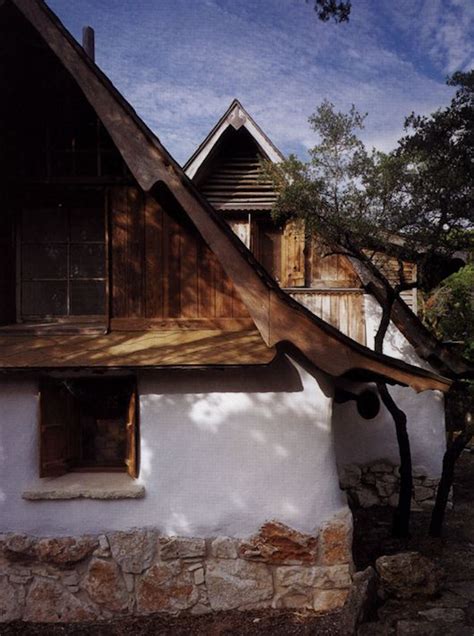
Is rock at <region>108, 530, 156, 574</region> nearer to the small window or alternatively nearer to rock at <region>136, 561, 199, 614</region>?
rock at <region>136, 561, 199, 614</region>

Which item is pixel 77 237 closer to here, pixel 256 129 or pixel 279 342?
pixel 279 342

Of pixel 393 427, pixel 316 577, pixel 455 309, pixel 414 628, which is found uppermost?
pixel 455 309

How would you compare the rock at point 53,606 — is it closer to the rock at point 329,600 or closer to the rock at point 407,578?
the rock at point 329,600

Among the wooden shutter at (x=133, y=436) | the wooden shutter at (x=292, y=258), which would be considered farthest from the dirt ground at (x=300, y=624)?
the wooden shutter at (x=292, y=258)

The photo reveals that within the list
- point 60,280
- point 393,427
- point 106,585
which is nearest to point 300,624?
point 106,585

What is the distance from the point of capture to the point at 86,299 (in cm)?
620

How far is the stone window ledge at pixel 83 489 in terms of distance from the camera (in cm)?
488

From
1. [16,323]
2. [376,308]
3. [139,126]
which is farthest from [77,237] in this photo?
[376,308]

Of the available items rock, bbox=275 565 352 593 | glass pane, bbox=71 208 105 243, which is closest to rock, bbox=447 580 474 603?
rock, bbox=275 565 352 593

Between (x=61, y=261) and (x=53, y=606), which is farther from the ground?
(x=61, y=261)

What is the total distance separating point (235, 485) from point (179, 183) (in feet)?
10.5

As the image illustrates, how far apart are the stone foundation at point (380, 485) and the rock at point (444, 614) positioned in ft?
14.5

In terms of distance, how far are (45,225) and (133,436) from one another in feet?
9.88

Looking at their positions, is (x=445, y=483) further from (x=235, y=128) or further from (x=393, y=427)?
(x=235, y=128)
